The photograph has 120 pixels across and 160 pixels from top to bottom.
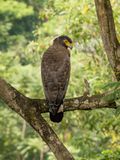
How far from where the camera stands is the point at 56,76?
19.3 feet

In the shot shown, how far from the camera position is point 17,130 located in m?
16.6

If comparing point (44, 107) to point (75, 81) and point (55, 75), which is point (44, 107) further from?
point (75, 81)

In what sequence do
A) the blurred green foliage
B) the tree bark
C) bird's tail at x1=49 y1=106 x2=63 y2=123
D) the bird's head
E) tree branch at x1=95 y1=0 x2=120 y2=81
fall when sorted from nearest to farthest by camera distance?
1. the tree bark
2. bird's tail at x1=49 y1=106 x2=63 y2=123
3. tree branch at x1=95 y1=0 x2=120 y2=81
4. the bird's head
5. the blurred green foliage

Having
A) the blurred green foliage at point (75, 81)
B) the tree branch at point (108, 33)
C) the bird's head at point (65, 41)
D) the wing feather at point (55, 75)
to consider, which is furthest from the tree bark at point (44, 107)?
the bird's head at point (65, 41)

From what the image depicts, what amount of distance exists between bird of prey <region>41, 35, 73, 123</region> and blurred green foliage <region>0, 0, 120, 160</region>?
1.36 ft

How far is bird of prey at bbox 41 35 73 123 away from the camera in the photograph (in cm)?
559

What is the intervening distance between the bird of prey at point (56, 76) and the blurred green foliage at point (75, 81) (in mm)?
414

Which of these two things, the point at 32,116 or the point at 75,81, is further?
the point at 75,81

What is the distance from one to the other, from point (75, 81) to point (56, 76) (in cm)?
492

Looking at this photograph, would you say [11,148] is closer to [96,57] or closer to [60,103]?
[96,57]

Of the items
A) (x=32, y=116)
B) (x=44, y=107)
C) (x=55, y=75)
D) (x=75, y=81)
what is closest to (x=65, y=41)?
(x=55, y=75)

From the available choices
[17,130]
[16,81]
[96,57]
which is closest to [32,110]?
[96,57]

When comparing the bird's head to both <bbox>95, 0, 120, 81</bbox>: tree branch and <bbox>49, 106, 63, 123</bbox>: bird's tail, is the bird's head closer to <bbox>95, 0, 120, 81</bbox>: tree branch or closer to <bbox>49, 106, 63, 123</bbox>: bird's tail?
<bbox>95, 0, 120, 81</bbox>: tree branch

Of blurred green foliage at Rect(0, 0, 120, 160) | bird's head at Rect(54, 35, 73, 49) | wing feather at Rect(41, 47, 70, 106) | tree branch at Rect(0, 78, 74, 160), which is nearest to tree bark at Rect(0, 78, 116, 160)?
tree branch at Rect(0, 78, 74, 160)
